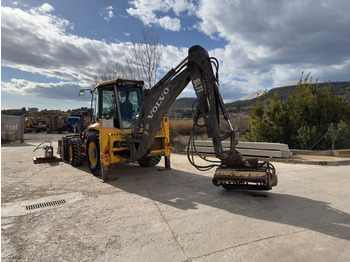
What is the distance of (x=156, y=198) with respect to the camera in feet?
16.7

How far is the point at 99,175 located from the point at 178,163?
3093 mm

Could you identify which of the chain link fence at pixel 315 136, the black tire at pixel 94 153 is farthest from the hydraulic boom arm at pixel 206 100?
the chain link fence at pixel 315 136

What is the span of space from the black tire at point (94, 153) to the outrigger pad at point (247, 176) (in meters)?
3.79

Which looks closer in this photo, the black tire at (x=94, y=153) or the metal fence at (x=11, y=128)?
the black tire at (x=94, y=153)

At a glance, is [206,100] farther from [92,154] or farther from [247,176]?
[92,154]

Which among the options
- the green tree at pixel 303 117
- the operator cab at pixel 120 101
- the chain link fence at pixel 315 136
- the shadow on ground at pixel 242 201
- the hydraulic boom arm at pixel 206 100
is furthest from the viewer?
the green tree at pixel 303 117

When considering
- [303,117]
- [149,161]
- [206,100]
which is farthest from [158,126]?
[303,117]

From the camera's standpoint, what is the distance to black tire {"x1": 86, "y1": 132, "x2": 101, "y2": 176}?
714 cm

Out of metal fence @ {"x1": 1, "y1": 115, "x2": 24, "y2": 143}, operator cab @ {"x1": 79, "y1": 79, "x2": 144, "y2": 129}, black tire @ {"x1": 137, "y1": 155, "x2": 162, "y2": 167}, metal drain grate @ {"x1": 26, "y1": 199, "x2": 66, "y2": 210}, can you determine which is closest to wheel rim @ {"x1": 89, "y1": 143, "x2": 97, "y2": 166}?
operator cab @ {"x1": 79, "y1": 79, "x2": 144, "y2": 129}

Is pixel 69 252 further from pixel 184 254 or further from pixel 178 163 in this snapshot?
pixel 178 163

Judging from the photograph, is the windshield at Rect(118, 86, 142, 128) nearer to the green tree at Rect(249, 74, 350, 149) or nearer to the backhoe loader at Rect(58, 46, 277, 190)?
the backhoe loader at Rect(58, 46, 277, 190)

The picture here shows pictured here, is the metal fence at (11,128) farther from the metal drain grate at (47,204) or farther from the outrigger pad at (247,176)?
the outrigger pad at (247,176)

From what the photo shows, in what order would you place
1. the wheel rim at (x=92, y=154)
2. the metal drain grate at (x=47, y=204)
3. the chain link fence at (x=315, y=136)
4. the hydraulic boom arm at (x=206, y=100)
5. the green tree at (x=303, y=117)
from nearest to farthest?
the metal drain grate at (x=47, y=204), the hydraulic boom arm at (x=206, y=100), the wheel rim at (x=92, y=154), the chain link fence at (x=315, y=136), the green tree at (x=303, y=117)

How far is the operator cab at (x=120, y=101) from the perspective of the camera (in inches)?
280
